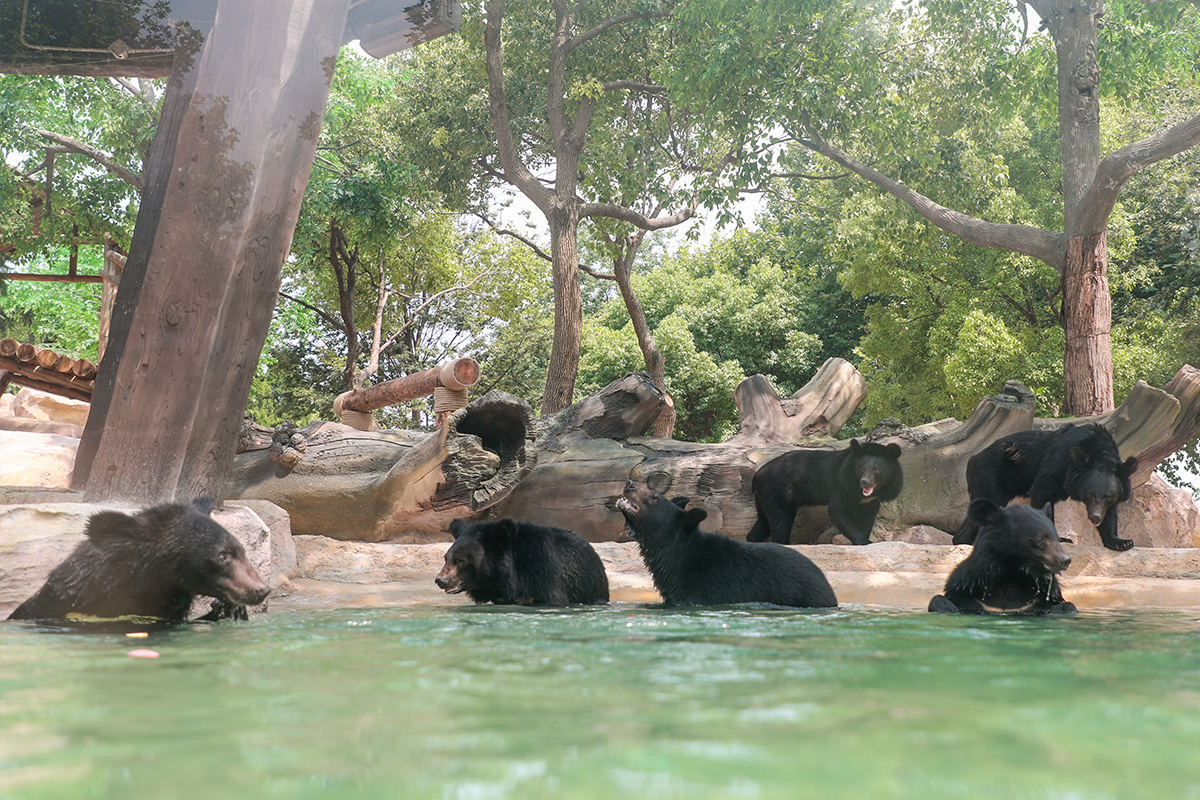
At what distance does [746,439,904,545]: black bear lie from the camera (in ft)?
27.7

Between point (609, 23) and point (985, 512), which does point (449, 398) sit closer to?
point (609, 23)

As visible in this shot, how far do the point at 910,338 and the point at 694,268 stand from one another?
11770mm

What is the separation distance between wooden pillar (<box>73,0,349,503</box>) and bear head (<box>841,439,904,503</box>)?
5348 millimetres

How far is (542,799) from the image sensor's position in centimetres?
120

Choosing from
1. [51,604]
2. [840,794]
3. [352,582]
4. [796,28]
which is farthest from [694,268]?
[840,794]

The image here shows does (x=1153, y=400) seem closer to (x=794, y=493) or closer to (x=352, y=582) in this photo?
(x=794, y=493)

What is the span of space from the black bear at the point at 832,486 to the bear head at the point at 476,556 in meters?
3.71

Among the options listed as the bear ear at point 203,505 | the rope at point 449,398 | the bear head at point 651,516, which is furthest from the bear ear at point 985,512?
the rope at point 449,398

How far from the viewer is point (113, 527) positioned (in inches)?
153

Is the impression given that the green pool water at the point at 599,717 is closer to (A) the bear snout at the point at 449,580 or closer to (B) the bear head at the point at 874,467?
(A) the bear snout at the point at 449,580

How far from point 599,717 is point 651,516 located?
4.26 meters

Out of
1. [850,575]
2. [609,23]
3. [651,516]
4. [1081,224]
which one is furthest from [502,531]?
[609,23]

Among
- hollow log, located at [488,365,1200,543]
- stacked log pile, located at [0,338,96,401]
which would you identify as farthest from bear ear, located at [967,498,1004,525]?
stacked log pile, located at [0,338,96,401]

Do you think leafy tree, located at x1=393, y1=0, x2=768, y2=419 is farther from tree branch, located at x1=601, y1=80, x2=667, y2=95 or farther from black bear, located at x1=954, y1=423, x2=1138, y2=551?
black bear, located at x1=954, y1=423, x2=1138, y2=551
